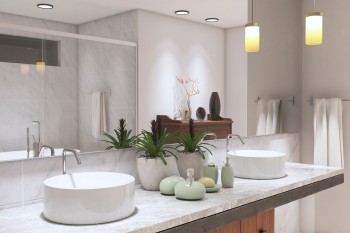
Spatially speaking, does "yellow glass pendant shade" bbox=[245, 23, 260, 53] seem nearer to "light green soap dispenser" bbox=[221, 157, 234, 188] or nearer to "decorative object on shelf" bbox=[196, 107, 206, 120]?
"decorative object on shelf" bbox=[196, 107, 206, 120]

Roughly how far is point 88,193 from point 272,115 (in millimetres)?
2254

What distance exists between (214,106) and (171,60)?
0.51m

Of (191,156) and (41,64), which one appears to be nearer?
(41,64)

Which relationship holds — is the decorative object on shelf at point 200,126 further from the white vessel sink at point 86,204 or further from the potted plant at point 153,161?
the white vessel sink at point 86,204

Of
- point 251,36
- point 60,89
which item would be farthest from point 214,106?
point 60,89

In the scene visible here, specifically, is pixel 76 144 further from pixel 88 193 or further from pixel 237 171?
pixel 237 171

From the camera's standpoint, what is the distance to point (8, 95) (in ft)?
5.99

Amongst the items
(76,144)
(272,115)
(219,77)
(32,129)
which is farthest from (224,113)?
(32,129)

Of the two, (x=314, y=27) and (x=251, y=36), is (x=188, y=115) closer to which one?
(x=251, y=36)

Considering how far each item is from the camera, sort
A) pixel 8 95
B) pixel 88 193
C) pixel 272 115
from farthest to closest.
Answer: pixel 272 115, pixel 8 95, pixel 88 193

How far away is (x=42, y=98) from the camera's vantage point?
6.39ft

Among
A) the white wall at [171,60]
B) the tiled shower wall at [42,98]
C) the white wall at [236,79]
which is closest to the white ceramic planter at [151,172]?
the white wall at [171,60]

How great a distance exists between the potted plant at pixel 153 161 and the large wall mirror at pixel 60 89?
0.43ft

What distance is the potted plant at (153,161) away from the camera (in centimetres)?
213
